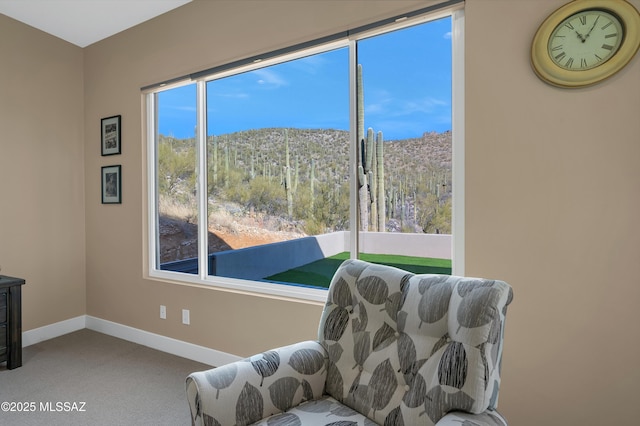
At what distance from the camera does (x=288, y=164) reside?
2.69 meters

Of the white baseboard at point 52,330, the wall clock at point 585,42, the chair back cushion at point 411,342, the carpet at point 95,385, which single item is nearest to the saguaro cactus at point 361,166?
the chair back cushion at point 411,342

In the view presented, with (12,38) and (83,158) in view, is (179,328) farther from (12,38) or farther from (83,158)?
(12,38)

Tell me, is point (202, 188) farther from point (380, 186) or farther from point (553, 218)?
point (553, 218)

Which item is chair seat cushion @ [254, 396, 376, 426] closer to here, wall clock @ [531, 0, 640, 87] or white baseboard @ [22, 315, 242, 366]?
white baseboard @ [22, 315, 242, 366]

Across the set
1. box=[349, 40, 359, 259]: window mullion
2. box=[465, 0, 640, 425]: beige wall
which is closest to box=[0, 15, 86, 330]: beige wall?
box=[349, 40, 359, 259]: window mullion

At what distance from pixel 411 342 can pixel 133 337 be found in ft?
9.49

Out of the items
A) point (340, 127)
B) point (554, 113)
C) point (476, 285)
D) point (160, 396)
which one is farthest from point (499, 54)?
point (160, 396)

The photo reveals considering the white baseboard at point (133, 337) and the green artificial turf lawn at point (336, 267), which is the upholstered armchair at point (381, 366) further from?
the white baseboard at point (133, 337)

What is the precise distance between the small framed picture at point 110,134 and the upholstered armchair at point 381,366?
2.85m

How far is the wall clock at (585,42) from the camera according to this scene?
1.55 meters

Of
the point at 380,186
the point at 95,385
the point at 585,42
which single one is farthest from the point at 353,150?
the point at 95,385

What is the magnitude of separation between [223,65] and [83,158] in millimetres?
1978

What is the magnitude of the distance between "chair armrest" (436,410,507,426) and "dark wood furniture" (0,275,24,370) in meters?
3.09

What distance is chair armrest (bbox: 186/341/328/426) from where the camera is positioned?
1231 mm
